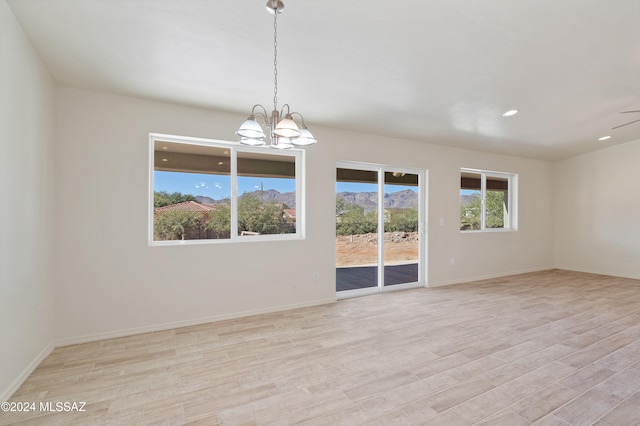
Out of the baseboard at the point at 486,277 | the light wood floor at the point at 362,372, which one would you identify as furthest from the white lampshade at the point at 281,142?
the baseboard at the point at 486,277

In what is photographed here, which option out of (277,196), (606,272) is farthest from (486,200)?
(277,196)

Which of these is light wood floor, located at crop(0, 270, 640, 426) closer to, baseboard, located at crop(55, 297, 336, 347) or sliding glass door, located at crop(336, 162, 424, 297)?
baseboard, located at crop(55, 297, 336, 347)

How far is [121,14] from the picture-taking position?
2092 mm

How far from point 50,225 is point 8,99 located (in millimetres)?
1235

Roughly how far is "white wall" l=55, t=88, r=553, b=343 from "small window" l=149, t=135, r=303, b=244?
0.18 metres

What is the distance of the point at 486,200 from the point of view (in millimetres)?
6254

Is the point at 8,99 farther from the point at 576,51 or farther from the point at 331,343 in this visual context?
the point at 576,51

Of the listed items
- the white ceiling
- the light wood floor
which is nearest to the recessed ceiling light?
the white ceiling

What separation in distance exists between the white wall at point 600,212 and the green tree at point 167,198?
26.5 ft

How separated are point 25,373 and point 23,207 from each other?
4.28 feet

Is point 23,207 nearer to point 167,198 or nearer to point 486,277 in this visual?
point 167,198

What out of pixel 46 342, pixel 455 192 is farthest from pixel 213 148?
pixel 455 192

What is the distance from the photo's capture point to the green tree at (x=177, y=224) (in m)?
3.48

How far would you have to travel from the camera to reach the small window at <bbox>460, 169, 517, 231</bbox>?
593 centimetres
